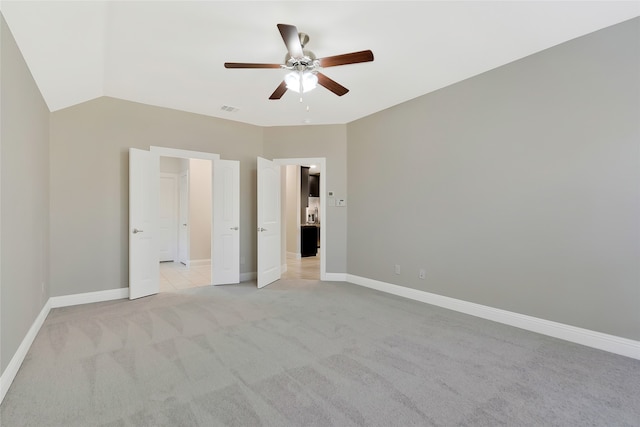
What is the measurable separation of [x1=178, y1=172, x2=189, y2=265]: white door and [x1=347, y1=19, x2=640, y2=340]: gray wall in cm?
474

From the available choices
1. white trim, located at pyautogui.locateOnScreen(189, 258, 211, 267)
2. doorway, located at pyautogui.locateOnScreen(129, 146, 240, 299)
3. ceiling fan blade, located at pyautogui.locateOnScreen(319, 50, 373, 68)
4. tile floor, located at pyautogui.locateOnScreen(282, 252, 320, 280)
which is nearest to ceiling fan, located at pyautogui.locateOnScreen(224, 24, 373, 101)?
ceiling fan blade, located at pyautogui.locateOnScreen(319, 50, 373, 68)

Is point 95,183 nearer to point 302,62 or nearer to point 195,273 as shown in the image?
point 195,273

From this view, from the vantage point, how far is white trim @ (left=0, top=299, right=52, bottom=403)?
1984 mm

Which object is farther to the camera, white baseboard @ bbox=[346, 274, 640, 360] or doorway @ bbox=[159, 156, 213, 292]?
doorway @ bbox=[159, 156, 213, 292]

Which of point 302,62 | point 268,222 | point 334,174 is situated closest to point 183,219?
point 268,222

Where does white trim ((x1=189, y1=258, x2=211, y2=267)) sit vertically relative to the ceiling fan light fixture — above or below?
below

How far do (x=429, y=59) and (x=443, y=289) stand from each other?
2709 mm

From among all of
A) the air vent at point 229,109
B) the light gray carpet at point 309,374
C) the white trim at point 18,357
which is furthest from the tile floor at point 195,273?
the air vent at point 229,109

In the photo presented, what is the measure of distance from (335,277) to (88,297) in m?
3.58

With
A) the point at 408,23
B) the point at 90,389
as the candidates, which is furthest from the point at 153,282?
the point at 408,23

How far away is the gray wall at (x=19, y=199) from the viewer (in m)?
2.11

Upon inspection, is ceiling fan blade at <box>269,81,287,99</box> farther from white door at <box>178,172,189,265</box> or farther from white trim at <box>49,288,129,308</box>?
white door at <box>178,172,189,265</box>

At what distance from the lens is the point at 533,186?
3.11 m

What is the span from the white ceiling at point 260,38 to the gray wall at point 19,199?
0.92 ft
